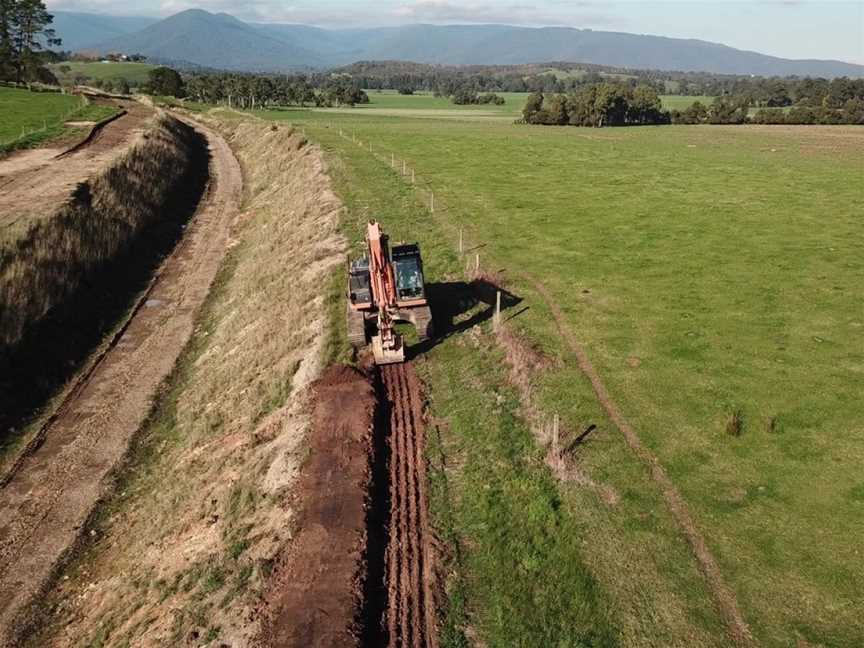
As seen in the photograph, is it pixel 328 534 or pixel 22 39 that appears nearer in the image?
pixel 328 534

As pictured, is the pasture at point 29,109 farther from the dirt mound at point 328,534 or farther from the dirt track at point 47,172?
the dirt mound at point 328,534

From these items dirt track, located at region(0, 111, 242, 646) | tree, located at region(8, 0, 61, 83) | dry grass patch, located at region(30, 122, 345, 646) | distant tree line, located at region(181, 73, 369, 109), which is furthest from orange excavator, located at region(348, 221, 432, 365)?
distant tree line, located at region(181, 73, 369, 109)

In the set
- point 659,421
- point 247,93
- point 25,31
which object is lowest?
point 659,421

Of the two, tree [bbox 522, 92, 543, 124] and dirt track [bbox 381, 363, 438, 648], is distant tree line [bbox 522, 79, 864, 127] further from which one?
dirt track [bbox 381, 363, 438, 648]

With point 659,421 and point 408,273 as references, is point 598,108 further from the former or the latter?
point 659,421

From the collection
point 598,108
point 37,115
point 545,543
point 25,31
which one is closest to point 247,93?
point 25,31

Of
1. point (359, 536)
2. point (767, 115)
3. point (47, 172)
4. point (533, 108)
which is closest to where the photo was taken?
point (359, 536)

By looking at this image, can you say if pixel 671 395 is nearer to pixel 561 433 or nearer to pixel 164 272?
pixel 561 433
